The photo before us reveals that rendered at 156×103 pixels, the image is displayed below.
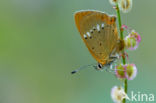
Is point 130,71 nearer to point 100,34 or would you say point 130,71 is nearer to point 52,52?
point 100,34

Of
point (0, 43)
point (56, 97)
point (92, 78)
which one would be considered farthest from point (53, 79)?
point (0, 43)

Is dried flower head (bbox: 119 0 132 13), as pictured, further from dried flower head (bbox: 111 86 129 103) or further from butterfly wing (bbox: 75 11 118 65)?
dried flower head (bbox: 111 86 129 103)

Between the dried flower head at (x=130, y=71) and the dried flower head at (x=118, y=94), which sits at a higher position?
the dried flower head at (x=130, y=71)

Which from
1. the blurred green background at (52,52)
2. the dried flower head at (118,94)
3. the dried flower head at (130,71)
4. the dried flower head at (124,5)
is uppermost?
the dried flower head at (124,5)

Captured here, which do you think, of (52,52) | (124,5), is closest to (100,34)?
(124,5)

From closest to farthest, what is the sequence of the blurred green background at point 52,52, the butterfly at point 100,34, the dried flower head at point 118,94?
the dried flower head at point 118,94 < the butterfly at point 100,34 < the blurred green background at point 52,52

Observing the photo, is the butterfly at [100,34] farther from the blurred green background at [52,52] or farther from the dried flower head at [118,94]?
the blurred green background at [52,52]

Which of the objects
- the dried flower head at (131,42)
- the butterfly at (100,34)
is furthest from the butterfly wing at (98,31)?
the dried flower head at (131,42)

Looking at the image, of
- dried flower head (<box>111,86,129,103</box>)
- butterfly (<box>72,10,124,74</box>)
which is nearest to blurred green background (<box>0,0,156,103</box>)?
butterfly (<box>72,10,124,74</box>)
